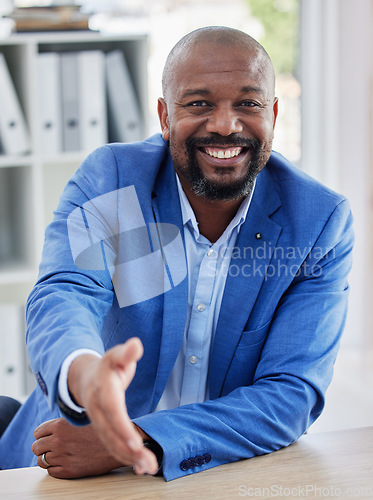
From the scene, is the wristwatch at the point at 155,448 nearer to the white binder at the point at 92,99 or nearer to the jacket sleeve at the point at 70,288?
the jacket sleeve at the point at 70,288

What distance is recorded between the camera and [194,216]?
4.70 feet

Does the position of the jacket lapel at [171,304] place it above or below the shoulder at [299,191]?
below

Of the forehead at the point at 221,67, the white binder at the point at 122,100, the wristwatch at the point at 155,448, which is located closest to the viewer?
the wristwatch at the point at 155,448

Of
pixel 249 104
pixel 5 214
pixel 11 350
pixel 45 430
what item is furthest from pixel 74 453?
pixel 5 214

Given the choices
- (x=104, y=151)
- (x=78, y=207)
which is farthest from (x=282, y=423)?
(x=104, y=151)

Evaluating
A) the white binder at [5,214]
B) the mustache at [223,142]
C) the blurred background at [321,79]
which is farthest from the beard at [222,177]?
the blurred background at [321,79]

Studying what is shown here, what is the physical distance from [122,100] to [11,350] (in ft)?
3.51

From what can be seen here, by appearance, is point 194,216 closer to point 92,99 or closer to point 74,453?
point 74,453

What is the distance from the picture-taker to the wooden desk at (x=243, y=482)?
37.0 inches

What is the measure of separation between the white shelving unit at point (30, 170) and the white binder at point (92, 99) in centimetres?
7

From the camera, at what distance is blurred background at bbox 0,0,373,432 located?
311 centimetres

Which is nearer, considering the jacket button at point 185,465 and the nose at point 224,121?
the jacket button at point 185,465

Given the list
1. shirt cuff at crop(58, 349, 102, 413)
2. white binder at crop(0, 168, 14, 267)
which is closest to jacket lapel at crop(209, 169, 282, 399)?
shirt cuff at crop(58, 349, 102, 413)

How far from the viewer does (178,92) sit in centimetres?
133
